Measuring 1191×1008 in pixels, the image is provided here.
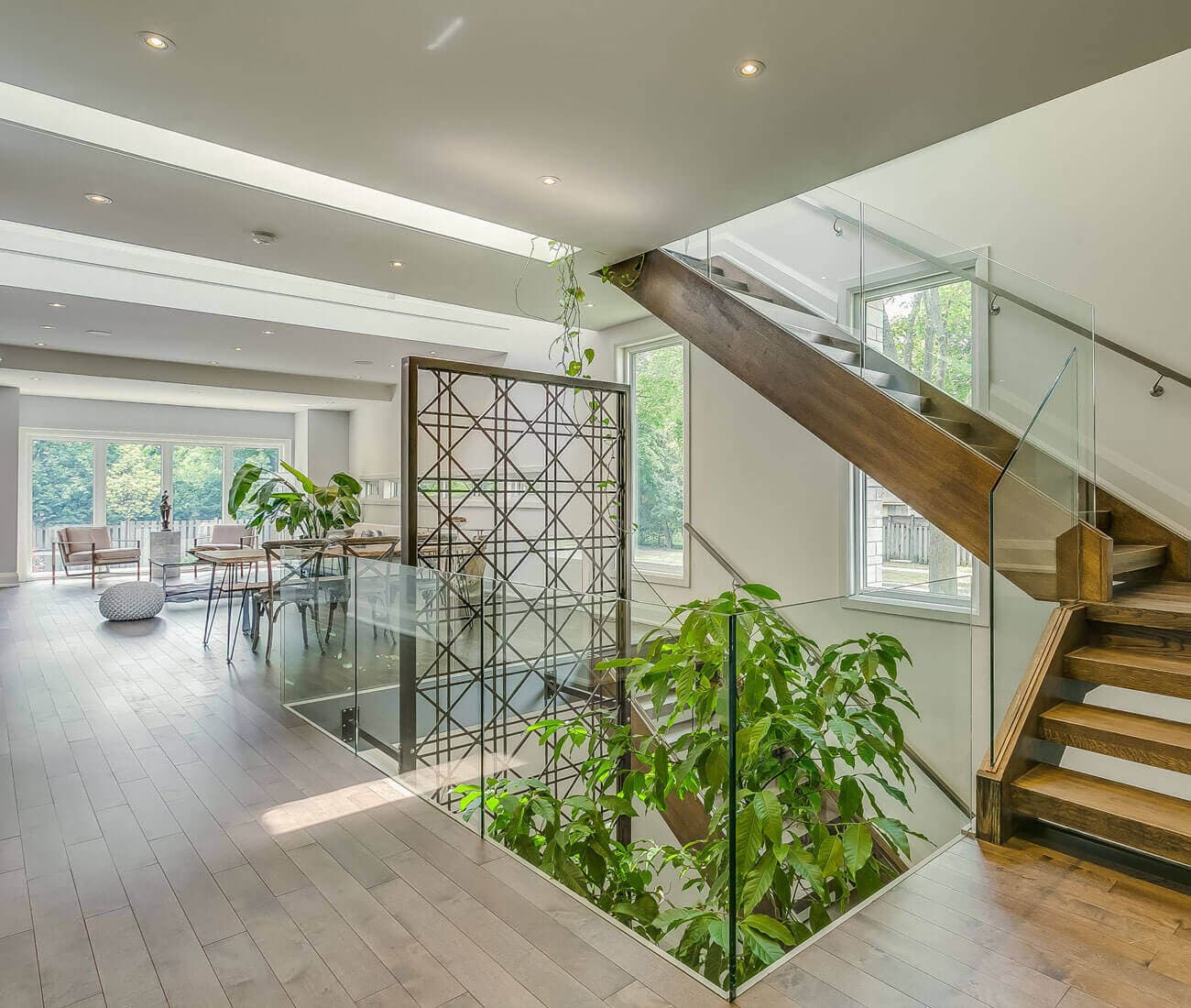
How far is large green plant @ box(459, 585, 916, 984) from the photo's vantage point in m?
1.91

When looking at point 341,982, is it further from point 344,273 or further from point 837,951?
point 344,273

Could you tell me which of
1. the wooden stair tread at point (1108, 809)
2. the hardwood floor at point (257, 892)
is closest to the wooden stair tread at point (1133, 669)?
the wooden stair tread at point (1108, 809)

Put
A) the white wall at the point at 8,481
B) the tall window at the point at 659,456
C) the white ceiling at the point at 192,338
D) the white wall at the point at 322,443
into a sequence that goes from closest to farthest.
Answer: the white ceiling at the point at 192,338 → the tall window at the point at 659,456 → the white wall at the point at 8,481 → the white wall at the point at 322,443

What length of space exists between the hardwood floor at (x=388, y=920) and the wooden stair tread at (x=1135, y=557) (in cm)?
129

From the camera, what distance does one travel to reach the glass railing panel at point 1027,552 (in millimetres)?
2553

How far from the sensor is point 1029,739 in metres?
2.41

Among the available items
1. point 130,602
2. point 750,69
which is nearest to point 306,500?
point 130,602

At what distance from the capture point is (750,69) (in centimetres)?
254

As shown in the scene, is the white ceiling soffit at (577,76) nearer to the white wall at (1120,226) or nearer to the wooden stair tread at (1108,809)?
the white wall at (1120,226)

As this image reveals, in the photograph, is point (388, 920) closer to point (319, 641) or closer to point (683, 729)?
point (683, 729)

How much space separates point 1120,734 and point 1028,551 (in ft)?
2.22

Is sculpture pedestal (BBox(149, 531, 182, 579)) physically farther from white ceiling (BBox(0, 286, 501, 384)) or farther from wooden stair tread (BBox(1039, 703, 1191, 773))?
wooden stair tread (BBox(1039, 703, 1191, 773))

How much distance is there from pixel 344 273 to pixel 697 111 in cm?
318

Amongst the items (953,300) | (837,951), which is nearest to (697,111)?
(953,300)
